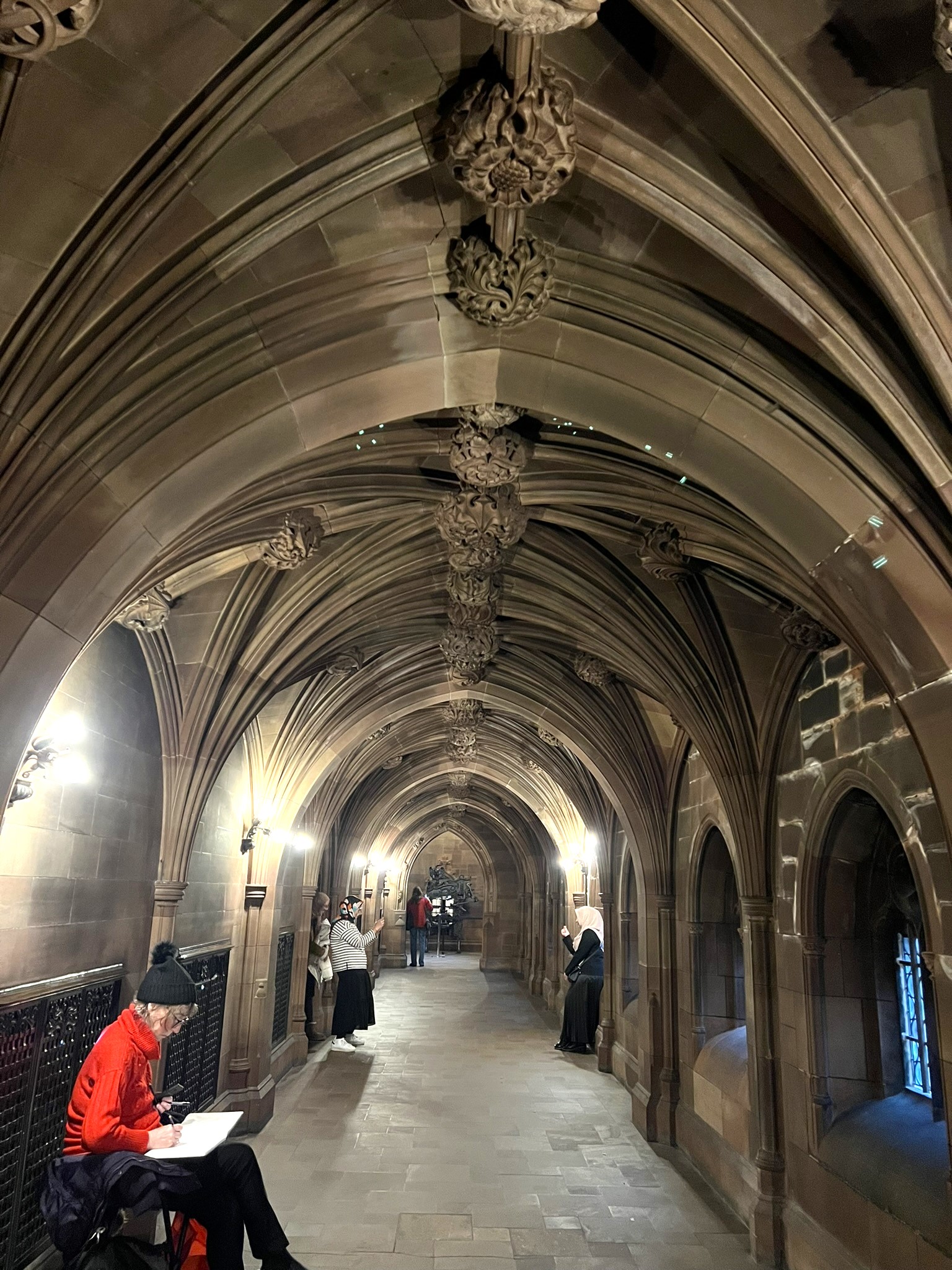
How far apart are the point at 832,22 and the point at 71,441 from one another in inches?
99.7

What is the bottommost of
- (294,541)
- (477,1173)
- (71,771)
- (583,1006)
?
(477,1173)

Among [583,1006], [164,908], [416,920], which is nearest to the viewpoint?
[164,908]

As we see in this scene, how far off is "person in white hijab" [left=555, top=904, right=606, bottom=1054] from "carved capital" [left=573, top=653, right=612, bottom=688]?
4509mm

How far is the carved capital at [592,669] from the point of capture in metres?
8.16

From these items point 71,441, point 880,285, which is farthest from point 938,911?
point 71,441

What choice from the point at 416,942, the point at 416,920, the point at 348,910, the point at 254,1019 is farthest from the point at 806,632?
the point at 416,942

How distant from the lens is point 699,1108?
7.19 metres

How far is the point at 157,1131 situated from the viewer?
318 cm

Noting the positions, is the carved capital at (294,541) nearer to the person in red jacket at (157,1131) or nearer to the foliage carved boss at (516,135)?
the person in red jacket at (157,1131)

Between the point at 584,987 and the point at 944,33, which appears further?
the point at 584,987

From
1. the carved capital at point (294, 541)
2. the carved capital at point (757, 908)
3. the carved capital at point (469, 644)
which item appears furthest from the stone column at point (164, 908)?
the carved capital at point (757, 908)

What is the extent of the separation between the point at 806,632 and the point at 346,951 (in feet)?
26.7

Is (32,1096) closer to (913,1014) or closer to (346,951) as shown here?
→ (913,1014)

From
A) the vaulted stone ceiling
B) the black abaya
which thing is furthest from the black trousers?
the black abaya
